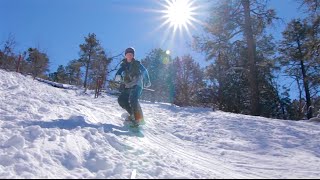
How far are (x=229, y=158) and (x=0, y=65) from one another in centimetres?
1989

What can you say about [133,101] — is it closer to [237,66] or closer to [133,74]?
[133,74]

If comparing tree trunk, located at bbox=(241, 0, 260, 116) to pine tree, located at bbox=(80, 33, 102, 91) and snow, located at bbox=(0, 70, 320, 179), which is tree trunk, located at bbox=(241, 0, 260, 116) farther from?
pine tree, located at bbox=(80, 33, 102, 91)

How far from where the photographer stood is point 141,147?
19.6 ft

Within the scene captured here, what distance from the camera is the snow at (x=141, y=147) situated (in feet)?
15.3

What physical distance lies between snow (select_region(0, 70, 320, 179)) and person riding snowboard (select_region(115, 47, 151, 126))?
0.44 metres

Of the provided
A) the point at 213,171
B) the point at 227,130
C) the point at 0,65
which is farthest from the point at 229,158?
the point at 0,65

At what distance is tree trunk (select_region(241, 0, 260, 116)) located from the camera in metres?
16.1

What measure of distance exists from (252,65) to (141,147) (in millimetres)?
11820

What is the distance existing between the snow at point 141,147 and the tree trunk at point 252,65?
6081mm

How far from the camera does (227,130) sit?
30.4 feet

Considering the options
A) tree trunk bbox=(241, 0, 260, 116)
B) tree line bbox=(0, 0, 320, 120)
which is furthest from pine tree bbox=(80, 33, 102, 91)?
tree trunk bbox=(241, 0, 260, 116)

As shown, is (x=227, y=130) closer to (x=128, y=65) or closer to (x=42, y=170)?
(x=128, y=65)

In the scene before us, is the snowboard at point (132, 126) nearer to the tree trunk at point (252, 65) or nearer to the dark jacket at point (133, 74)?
the dark jacket at point (133, 74)

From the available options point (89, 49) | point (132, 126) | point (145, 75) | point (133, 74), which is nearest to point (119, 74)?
point (133, 74)
